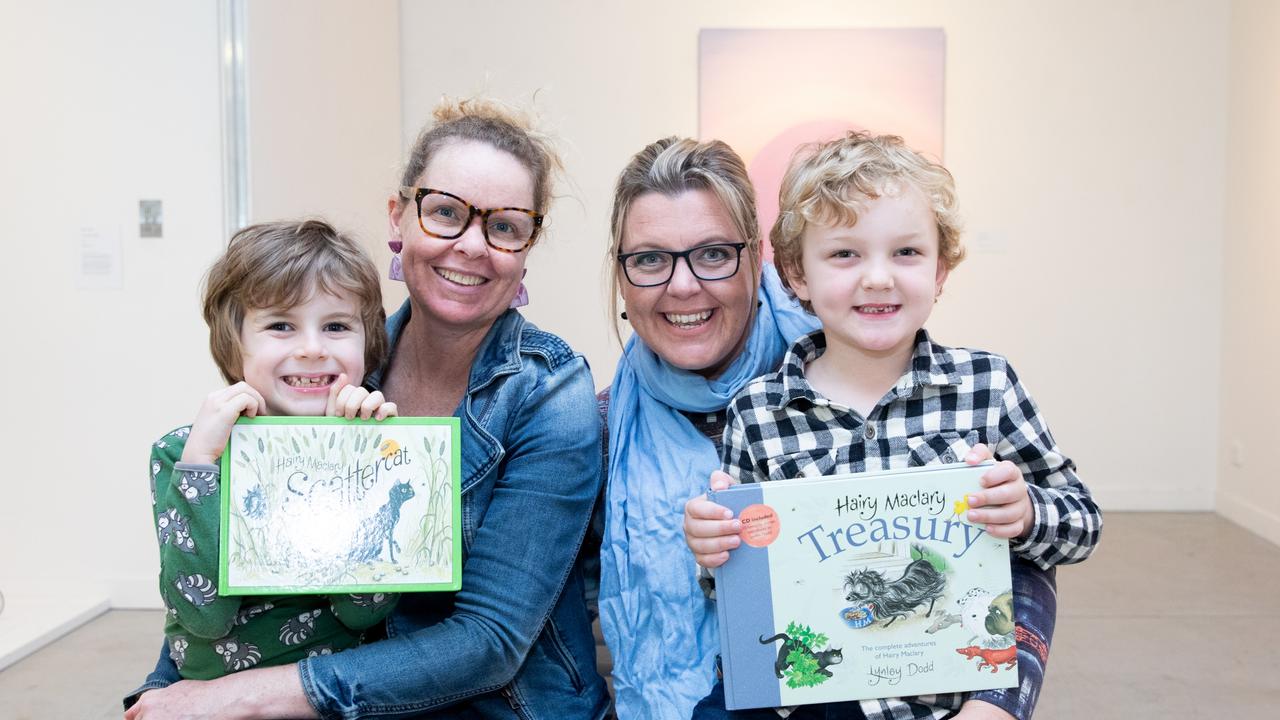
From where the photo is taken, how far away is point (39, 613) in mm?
3705

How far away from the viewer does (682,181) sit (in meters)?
1.82

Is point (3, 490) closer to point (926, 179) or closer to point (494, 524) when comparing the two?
point (494, 524)

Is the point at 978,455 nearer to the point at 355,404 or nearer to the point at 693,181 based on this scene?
the point at 693,181

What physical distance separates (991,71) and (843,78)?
0.81 meters

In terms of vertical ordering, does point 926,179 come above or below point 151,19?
below

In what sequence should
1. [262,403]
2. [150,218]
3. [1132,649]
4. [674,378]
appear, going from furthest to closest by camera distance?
[150,218], [1132,649], [674,378], [262,403]

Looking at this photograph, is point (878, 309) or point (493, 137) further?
point (493, 137)

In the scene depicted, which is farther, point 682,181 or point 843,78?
point 843,78

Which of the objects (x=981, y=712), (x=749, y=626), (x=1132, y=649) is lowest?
(x=1132, y=649)

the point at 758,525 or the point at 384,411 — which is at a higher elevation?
the point at 384,411

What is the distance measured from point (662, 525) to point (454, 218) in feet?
2.10

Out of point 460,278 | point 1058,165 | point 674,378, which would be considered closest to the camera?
point 460,278

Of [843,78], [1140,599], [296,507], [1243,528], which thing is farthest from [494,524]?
[1243,528]

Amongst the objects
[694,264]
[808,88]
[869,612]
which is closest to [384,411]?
[694,264]
